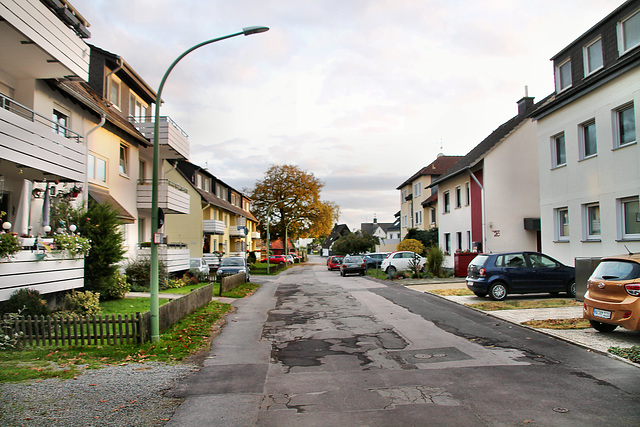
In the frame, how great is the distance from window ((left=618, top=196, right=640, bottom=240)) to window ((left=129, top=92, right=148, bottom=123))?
19.8 meters

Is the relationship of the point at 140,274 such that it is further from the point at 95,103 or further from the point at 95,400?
the point at 95,400

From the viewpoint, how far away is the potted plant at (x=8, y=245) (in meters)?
9.72

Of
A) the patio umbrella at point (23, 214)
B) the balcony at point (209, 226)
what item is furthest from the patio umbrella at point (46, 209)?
the balcony at point (209, 226)

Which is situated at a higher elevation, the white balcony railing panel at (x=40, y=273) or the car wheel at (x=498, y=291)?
the white balcony railing panel at (x=40, y=273)

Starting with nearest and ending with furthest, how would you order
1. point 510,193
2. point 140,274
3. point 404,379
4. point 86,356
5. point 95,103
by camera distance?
point 404,379 → point 86,356 → point 95,103 → point 140,274 → point 510,193

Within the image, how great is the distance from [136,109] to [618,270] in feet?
69.5

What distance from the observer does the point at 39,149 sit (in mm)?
A: 11555

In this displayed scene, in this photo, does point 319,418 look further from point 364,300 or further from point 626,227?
point 626,227

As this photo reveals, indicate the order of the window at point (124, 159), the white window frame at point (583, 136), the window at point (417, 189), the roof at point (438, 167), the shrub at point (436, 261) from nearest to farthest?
1. the white window frame at point (583, 136)
2. the window at point (124, 159)
3. the shrub at point (436, 261)
4. the roof at point (438, 167)
5. the window at point (417, 189)

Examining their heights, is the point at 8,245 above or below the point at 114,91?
below

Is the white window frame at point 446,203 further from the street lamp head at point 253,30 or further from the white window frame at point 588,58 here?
the street lamp head at point 253,30

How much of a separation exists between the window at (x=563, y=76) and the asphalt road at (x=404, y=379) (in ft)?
35.9

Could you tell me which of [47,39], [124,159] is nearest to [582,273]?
[47,39]

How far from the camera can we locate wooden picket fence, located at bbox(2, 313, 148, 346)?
30.0ft
